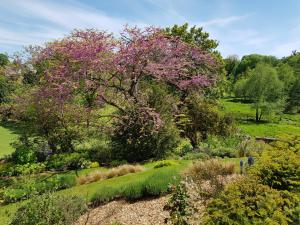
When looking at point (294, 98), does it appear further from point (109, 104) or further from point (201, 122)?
point (109, 104)

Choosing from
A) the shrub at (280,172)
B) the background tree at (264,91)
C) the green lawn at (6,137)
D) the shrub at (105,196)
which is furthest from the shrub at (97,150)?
the background tree at (264,91)

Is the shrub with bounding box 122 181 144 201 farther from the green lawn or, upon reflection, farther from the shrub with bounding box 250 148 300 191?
the green lawn

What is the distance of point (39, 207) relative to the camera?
233 inches

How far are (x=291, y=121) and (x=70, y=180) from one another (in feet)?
133

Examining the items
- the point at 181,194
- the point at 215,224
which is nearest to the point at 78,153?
the point at 181,194

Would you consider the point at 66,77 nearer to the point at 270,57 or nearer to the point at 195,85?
the point at 195,85

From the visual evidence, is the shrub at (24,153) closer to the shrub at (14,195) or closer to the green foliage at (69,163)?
the green foliage at (69,163)

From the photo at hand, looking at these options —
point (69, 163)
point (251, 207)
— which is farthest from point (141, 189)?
point (69, 163)

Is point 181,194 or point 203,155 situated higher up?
point 181,194

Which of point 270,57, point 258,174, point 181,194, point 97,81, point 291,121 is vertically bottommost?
point 291,121

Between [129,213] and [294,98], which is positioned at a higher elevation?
[294,98]

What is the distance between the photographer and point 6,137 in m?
23.4

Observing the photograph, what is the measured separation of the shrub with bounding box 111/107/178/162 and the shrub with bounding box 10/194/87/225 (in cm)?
634

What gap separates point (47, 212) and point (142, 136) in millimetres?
6997
